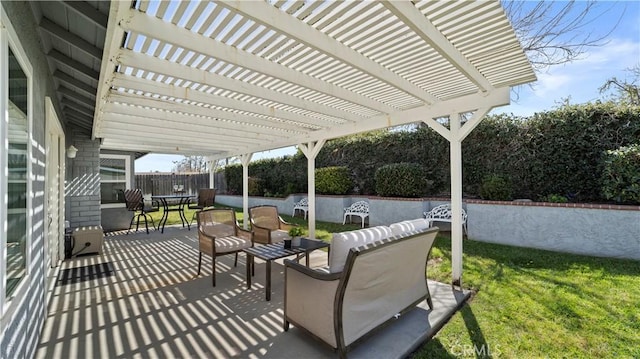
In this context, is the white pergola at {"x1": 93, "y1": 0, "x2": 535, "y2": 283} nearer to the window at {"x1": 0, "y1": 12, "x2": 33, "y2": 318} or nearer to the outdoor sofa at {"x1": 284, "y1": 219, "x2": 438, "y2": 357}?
the window at {"x1": 0, "y1": 12, "x2": 33, "y2": 318}

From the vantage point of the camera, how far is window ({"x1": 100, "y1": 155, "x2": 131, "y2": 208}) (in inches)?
337

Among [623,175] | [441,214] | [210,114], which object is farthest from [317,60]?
[623,175]

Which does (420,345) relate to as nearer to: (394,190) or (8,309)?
(8,309)

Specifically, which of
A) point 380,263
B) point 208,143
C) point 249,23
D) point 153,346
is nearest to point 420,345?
point 380,263

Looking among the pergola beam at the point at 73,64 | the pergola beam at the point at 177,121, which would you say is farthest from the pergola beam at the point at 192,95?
the pergola beam at the point at 177,121

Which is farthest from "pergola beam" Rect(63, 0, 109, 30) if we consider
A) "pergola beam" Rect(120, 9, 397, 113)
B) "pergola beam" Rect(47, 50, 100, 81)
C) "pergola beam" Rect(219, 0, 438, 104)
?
"pergola beam" Rect(47, 50, 100, 81)

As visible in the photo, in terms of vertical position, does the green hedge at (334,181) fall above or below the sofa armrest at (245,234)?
above

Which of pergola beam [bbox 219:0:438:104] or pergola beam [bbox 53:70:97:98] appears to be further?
pergola beam [bbox 53:70:97:98]

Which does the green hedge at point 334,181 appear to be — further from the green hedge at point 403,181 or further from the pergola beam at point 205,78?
the pergola beam at point 205,78

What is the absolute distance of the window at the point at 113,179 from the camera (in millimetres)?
8570

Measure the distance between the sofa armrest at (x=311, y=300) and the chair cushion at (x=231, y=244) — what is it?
1924mm

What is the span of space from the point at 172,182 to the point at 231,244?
1298cm

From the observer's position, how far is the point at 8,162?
5.66ft

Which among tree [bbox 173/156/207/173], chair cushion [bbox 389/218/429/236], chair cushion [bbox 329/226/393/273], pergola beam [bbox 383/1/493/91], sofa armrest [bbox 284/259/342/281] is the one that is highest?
tree [bbox 173/156/207/173]
